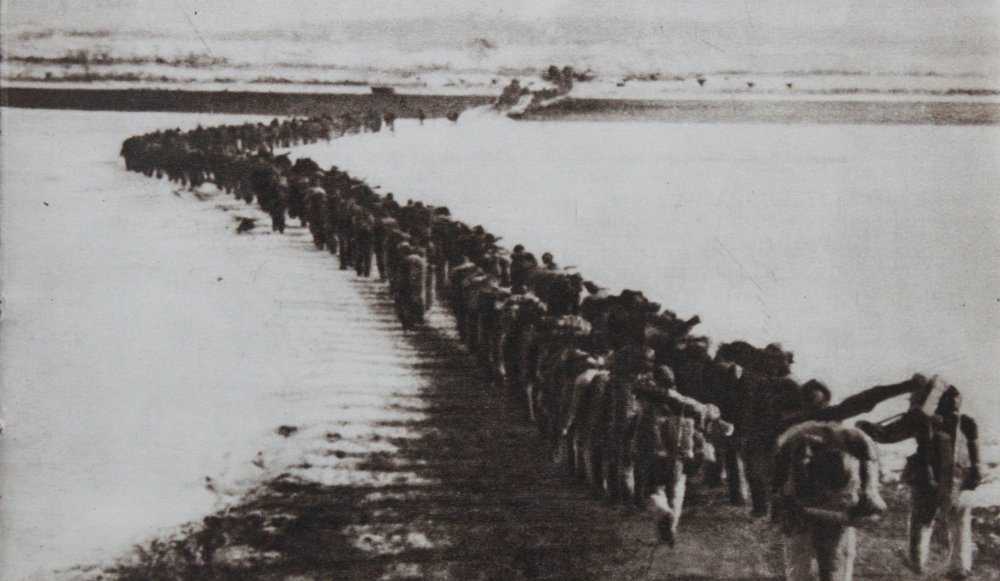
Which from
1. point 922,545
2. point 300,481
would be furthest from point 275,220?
point 922,545

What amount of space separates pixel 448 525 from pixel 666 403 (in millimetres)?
1769

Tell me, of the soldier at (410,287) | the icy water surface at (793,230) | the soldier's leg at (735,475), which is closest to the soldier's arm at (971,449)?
the soldier's leg at (735,475)

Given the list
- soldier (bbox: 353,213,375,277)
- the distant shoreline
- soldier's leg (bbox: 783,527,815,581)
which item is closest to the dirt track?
soldier's leg (bbox: 783,527,815,581)

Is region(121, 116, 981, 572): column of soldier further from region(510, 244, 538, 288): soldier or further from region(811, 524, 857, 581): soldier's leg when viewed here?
region(811, 524, 857, 581): soldier's leg

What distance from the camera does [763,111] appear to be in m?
30.3

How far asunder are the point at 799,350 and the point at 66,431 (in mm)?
7284

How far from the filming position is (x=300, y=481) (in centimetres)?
748

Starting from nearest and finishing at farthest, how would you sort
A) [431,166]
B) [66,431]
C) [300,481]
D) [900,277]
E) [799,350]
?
[300,481], [66,431], [799,350], [900,277], [431,166]

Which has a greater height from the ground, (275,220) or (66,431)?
(275,220)

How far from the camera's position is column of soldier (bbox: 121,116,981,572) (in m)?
5.61

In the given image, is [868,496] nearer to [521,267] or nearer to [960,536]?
[960,536]

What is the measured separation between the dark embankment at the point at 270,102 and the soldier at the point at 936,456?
30285mm

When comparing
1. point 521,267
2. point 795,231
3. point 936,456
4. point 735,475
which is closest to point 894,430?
point 936,456

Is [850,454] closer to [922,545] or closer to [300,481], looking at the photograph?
[922,545]
